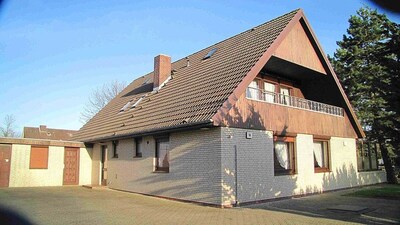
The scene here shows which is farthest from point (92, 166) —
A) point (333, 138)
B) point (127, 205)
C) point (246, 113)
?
point (333, 138)

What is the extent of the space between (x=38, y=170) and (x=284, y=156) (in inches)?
574

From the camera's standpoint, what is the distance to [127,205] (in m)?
12.5

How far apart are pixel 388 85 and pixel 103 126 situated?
16.3 metres

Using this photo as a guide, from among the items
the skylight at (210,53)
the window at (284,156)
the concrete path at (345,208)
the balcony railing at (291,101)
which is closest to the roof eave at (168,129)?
the balcony railing at (291,101)

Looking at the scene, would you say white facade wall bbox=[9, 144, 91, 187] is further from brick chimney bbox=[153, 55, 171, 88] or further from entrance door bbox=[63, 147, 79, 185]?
brick chimney bbox=[153, 55, 171, 88]

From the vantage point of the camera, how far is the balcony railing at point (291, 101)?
14.2 m

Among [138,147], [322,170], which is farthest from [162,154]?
[322,170]

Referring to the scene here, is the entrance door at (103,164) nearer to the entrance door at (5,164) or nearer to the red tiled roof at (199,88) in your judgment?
the red tiled roof at (199,88)

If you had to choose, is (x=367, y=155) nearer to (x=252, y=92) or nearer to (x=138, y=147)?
(x=252, y=92)

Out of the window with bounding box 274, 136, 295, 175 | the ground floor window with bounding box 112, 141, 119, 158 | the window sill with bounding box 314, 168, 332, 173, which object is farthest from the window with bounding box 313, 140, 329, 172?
the ground floor window with bounding box 112, 141, 119, 158

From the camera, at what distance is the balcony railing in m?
14.2

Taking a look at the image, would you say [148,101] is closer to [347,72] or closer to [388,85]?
[388,85]

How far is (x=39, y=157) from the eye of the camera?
2094 centimetres

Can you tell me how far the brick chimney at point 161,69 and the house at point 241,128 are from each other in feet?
0.21
